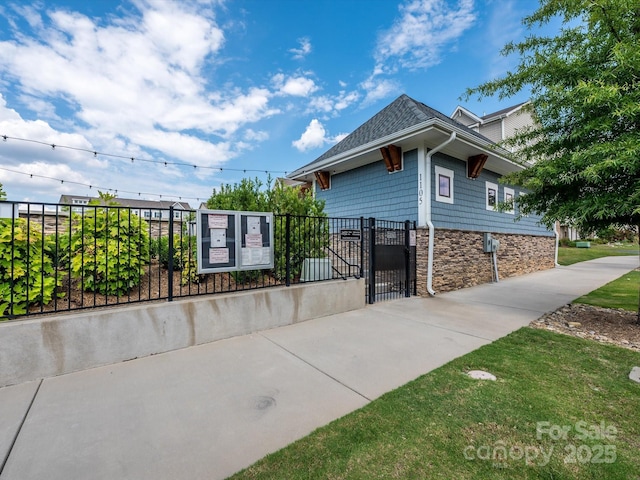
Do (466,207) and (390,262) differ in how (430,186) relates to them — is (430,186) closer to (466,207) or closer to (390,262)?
(466,207)

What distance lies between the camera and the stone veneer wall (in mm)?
7094

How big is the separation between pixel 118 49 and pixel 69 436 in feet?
23.5

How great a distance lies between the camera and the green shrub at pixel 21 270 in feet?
9.73

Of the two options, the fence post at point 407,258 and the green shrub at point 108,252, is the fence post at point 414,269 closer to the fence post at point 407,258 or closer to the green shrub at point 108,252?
the fence post at point 407,258

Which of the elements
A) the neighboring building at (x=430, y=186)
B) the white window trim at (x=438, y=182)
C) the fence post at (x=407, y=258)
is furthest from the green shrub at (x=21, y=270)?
the white window trim at (x=438, y=182)

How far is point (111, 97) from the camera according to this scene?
745 centimetres

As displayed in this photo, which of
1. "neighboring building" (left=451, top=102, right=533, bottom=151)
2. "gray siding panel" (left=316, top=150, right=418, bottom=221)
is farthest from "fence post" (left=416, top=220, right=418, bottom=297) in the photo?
"neighboring building" (left=451, top=102, right=533, bottom=151)

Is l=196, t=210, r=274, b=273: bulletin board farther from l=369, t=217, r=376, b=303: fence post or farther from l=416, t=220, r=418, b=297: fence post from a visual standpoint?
l=416, t=220, r=418, b=297: fence post

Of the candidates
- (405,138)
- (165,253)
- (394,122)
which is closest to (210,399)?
(165,253)

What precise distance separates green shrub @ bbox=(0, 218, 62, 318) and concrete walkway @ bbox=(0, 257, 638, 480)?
3.06ft

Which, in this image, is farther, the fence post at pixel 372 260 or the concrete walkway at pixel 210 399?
the fence post at pixel 372 260

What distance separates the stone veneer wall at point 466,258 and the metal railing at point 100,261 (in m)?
2.67

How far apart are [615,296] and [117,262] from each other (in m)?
10.2

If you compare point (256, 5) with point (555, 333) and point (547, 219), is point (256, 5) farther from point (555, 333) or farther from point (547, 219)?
point (555, 333)
